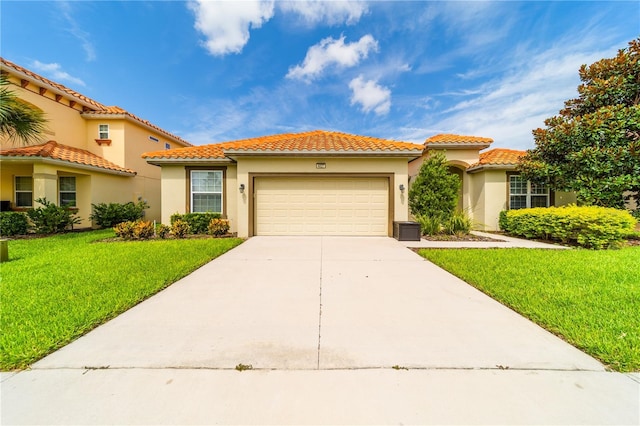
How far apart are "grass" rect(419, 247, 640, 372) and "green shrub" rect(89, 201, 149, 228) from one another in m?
13.8

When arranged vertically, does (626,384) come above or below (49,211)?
below

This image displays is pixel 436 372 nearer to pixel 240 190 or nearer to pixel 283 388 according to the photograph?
pixel 283 388

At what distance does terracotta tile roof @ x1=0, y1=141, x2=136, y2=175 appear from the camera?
989 cm

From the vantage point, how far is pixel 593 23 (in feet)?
28.5

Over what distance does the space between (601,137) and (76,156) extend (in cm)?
2188

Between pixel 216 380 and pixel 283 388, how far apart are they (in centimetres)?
59

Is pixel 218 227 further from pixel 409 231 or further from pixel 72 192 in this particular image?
pixel 72 192

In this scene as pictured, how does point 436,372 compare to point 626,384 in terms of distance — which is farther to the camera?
point 436,372

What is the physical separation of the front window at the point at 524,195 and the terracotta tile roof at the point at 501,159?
0.78m

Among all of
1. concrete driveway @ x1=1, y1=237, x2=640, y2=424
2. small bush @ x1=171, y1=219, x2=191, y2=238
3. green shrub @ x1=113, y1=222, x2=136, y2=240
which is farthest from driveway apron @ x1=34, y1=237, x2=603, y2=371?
green shrub @ x1=113, y1=222, x2=136, y2=240

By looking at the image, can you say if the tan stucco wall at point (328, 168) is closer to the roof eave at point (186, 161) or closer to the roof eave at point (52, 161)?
the roof eave at point (186, 161)

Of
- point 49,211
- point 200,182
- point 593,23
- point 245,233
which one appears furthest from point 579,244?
point 49,211

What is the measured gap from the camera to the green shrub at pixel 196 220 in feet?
33.3

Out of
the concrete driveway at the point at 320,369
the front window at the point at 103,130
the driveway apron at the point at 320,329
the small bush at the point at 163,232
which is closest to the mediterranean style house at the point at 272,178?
the front window at the point at 103,130
